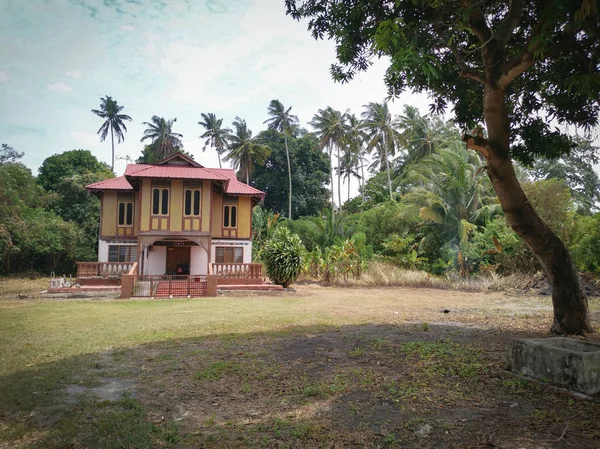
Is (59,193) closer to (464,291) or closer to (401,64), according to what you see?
(464,291)

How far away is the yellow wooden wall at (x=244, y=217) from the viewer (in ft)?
88.7

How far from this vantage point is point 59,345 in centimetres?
788

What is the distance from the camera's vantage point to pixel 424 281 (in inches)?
915

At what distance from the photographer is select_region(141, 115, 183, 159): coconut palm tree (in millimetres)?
50375

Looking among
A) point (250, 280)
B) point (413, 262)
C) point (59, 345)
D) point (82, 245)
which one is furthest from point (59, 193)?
point (59, 345)

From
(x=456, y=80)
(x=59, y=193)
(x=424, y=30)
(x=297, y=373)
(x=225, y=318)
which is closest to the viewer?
(x=297, y=373)

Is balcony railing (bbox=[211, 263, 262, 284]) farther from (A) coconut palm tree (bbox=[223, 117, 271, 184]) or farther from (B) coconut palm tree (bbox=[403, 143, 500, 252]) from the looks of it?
(A) coconut palm tree (bbox=[223, 117, 271, 184])

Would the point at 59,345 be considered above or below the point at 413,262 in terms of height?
below

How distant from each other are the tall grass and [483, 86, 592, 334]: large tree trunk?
13713 mm

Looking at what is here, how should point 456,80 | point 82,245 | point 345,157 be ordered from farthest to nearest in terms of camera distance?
point 345,157, point 82,245, point 456,80

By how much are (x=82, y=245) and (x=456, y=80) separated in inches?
1222

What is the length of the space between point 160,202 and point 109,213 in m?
4.48

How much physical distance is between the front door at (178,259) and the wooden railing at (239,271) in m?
5.34

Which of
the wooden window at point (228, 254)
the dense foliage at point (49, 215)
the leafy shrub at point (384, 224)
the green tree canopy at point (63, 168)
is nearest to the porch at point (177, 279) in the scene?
the wooden window at point (228, 254)
